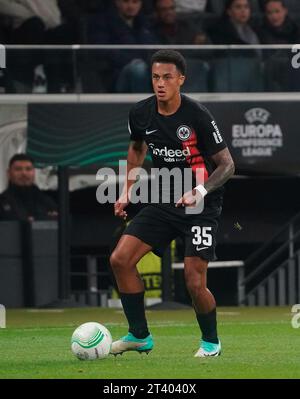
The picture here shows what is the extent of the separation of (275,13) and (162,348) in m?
10.3

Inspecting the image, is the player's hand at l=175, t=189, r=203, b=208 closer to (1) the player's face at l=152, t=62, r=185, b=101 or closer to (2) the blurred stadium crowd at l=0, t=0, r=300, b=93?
(1) the player's face at l=152, t=62, r=185, b=101

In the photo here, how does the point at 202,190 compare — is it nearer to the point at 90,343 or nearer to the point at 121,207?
the point at 121,207

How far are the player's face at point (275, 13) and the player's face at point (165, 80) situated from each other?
10.8 meters

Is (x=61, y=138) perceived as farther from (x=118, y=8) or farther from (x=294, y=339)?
(x=294, y=339)

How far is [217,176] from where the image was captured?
1091cm

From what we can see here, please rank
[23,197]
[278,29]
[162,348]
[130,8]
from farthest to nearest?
[278,29]
[130,8]
[23,197]
[162,348]

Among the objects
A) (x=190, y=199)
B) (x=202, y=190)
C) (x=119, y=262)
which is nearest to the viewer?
(x=190, y=199)

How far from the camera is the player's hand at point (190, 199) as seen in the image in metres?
10.6

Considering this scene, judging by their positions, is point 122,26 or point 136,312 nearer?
point 136,312

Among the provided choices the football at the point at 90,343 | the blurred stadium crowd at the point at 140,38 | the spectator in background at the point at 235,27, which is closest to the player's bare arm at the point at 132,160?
the football at the point at 90,343

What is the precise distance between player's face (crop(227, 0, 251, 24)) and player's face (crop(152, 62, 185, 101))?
34.3ft

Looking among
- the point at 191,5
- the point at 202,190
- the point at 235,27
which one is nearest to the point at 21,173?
the point at 235,27

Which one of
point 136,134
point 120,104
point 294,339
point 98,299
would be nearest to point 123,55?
point 120,104

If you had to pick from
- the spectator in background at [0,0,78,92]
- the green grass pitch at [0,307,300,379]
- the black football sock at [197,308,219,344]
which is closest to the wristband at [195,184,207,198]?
the black football sock at [197,308,219,344]
